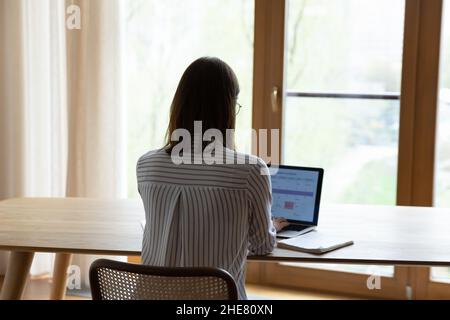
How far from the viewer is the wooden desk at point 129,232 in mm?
2168

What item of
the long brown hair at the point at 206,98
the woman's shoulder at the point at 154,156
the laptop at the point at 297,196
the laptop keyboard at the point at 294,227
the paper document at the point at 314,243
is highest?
the long brown hair at the point at 206,98

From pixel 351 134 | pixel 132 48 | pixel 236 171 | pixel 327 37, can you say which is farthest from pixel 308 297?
pixel 236 171

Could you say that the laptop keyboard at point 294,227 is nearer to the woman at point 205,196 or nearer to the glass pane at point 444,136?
the woman at point 205,196

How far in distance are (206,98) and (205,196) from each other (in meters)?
0.29

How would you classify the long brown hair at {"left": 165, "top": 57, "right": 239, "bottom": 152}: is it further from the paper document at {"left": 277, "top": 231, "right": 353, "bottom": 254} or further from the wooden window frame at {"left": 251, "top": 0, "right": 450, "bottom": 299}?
the wooden window frame at {"left": 251, "top": 0, "right": 450, "bottom": 299}

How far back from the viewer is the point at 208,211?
200cm

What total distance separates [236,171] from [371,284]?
6.56 feet

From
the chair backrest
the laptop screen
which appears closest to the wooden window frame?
the laptop screen

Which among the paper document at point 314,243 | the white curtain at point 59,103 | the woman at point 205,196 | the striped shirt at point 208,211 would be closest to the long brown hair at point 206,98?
the woman at point 205,196

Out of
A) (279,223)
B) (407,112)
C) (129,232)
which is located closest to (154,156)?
(129,232)

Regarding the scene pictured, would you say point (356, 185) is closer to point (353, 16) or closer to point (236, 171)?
point (353, 16)

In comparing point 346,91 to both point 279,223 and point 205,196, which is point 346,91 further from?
point 205,196

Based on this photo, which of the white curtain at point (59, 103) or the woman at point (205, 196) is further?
the white curtain at point (59, 103)

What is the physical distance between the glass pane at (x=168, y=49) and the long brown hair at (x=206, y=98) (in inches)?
70.1
